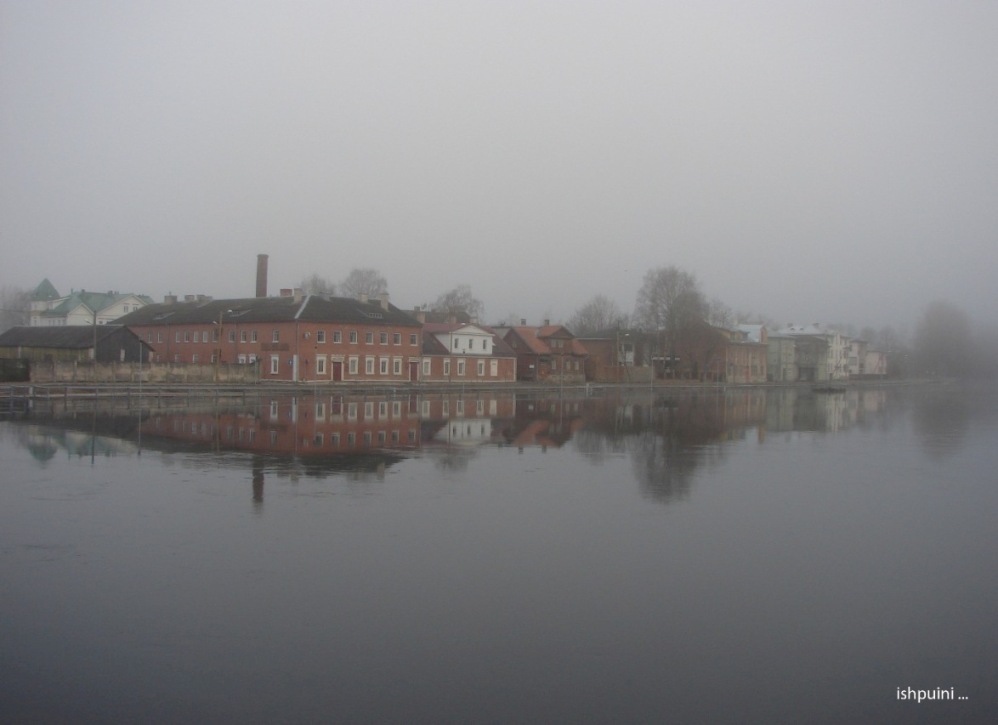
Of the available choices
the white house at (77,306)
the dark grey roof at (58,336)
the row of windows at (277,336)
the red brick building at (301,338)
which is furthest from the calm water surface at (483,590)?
the white house at (77,306)

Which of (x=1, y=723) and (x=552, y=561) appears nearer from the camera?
(x=1, y=723)

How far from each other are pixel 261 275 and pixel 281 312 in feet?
40.3

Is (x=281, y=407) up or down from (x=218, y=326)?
down

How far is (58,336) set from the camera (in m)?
65.5

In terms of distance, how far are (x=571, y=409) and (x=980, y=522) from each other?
35414mm

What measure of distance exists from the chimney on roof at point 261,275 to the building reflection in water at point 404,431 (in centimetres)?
2580

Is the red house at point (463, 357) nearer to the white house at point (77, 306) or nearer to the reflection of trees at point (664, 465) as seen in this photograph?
the reflection of trees at point (664, 465)

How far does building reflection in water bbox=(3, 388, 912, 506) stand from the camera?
78.4ft

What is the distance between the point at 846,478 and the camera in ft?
76.8

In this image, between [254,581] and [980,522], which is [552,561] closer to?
[254,581]

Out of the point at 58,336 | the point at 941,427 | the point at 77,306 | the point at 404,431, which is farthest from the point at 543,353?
the point at 77,306

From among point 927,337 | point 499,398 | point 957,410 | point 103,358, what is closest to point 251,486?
point 499,398

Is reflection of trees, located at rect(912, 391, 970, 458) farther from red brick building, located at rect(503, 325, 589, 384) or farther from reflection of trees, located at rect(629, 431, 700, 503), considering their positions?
red brick building, located at rect(503, 325, 589, 384)

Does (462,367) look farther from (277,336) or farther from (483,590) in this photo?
(483,590)
